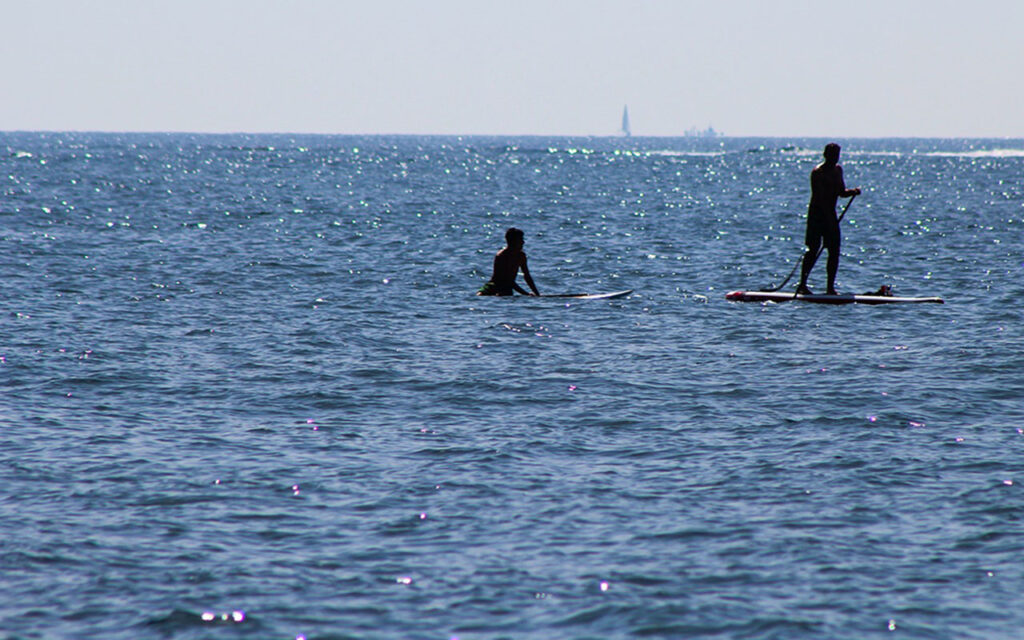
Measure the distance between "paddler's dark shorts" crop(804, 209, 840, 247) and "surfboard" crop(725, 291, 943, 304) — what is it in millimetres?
923

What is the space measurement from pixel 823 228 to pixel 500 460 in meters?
11.2

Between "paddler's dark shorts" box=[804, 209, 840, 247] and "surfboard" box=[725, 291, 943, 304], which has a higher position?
"paddler's dark shorts" box=[804, 209, 840, 247]

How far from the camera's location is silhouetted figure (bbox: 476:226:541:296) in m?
21.3

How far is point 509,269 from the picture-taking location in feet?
72.7

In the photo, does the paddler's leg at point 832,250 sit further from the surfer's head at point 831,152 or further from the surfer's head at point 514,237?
the surfer's head at point 514,237

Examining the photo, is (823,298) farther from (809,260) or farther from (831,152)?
(831,152)

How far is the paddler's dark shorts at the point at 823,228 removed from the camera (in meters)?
20.3

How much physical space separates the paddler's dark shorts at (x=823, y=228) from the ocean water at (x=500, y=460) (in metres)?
1.20

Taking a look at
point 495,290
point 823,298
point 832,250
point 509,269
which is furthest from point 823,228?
point 495,290

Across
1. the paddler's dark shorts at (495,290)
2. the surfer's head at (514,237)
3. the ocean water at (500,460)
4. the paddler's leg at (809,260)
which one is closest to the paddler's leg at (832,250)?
the paddler's leg at (809,260)

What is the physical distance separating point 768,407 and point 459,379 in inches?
146

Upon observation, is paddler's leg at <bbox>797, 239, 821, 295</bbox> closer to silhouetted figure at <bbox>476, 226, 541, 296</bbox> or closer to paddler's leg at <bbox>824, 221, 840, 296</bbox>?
paddler's leg at <bbox>824, 221, 840, 296</bbox>

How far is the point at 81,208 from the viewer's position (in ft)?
169

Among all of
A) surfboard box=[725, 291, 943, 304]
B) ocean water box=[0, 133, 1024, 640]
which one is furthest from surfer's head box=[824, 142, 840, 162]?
ocean water box=[0, 133, 1024, 640]
